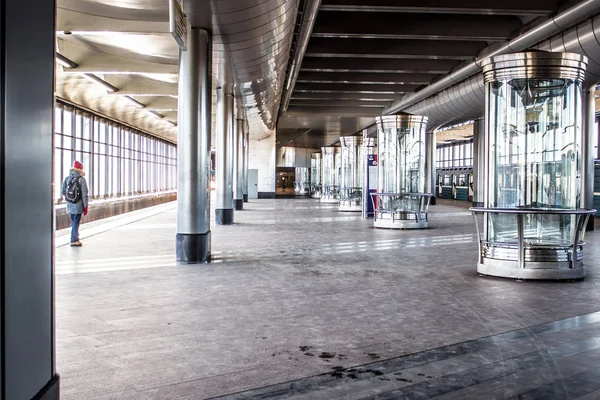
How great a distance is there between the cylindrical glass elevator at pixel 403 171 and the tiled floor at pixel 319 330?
736 cm

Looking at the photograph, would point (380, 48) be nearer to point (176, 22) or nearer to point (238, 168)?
point (176, 22)

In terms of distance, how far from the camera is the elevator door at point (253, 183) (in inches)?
1684

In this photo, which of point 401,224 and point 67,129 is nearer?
point 401,224

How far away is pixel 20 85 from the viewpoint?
9.11ft

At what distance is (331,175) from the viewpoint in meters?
39.1

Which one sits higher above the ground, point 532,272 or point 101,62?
point 101,62

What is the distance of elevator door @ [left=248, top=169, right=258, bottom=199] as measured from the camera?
42781mm

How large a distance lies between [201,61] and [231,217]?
31.5ft

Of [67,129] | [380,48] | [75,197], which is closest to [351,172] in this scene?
[67,129]

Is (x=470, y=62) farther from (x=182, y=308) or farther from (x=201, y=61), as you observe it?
(x=182, y=308)

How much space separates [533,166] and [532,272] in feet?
5.73

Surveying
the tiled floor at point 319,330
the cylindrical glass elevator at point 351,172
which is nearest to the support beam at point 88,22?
the tiled floor at point 319,330

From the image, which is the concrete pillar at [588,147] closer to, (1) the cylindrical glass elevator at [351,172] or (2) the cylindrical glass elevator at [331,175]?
(1) the cylindrical glass elevator at [351,172]

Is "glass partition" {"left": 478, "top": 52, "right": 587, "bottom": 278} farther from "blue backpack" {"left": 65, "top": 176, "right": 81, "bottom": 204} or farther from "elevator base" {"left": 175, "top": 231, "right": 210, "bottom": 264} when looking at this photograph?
"blue backpack" {"left": 65, "top": 176, "right": 81, "bottom": 204}
